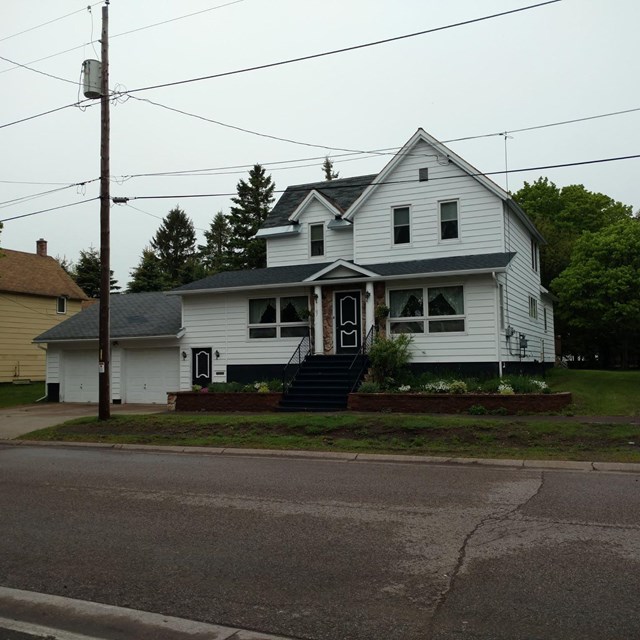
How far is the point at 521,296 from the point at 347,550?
19017mm

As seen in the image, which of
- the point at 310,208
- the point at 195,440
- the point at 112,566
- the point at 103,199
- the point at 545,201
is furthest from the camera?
the point at 545,201

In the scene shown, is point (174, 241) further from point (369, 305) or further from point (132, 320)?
point (369, 305)

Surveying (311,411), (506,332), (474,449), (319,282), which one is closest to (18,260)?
(319,282)

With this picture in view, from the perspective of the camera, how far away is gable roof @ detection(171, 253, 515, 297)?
20.0 m

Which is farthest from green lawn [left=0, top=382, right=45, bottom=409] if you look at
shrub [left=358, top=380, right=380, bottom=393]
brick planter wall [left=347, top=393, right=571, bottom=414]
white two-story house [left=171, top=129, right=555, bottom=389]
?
brick planter wall [left=347, top=393, right=571, bottom=414]

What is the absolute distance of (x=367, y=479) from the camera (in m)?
9.93

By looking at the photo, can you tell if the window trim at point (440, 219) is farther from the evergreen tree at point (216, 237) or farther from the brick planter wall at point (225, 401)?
the evergreen tree at point (216, 237)

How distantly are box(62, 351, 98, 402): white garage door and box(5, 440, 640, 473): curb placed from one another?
35.6 ft

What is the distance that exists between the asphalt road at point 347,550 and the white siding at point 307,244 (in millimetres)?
15405

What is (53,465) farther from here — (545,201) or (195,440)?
(545,201)

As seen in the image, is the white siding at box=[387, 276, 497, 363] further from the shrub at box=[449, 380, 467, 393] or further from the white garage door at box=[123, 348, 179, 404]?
the white garage door at box=[123, 348, 179, 404]

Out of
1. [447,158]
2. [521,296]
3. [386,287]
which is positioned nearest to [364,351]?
[386,287]

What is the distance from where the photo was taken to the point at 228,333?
24.1 m

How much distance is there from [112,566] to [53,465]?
21.9 ft
